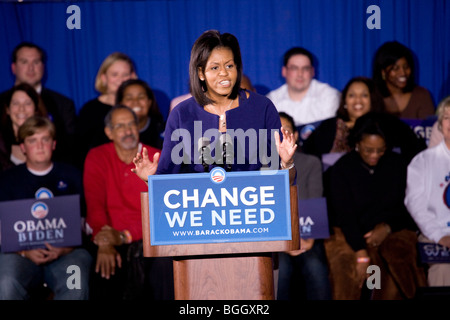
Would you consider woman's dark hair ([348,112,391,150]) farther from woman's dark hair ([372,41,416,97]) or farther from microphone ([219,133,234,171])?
microphone ([219,133,234,171])

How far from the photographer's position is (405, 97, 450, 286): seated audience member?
13.3 feet

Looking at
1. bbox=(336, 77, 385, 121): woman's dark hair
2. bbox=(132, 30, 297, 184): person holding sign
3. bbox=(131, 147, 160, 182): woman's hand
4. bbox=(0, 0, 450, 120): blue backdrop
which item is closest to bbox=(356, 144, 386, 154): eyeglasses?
bbox=(336, 77, 385, 121): woman's dark hair

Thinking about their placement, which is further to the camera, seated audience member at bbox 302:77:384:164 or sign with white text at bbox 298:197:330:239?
seated audience member at bbox 302:77:384:164

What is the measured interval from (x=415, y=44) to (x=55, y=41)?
3106 millimetres

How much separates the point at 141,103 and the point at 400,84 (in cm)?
207

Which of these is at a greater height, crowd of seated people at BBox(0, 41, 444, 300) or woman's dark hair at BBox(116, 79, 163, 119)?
woman's dark hair at BBox(116, 79, 163, 119)

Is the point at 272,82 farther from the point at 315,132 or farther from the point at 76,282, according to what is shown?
the point at 76,282

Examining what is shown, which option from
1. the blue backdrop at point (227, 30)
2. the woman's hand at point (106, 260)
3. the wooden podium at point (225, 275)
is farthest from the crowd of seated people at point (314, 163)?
the wooden podium at point (225, 275)

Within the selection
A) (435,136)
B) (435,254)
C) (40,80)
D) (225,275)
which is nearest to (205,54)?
(225,275)

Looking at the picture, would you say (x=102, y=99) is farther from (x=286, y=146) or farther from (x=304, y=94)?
(x=286, y=146)

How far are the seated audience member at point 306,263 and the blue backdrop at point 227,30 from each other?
1301mm

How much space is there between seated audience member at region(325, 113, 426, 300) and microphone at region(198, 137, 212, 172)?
1.80m

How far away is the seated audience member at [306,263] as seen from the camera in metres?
4.02
